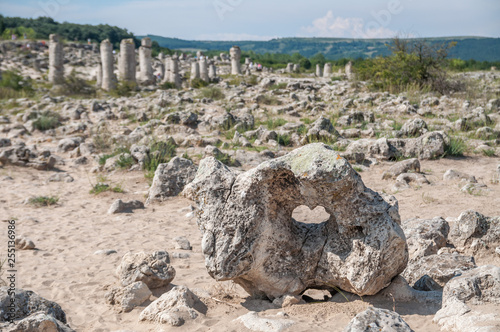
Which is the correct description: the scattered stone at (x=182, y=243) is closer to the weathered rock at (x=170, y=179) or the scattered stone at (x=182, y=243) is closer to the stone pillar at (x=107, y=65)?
the weathered rock at (x=170, y=179)

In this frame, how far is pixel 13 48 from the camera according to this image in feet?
126

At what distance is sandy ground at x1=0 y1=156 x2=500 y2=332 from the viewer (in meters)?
2.78

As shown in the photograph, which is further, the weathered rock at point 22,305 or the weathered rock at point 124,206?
the weathered rock at point 124,206

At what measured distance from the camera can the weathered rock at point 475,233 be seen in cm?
393

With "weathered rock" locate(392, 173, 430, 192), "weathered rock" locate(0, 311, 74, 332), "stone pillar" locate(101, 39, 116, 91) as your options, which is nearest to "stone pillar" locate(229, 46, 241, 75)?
"stone pillar" locate(101, 39, 116, 91)

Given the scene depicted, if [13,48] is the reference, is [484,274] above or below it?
below

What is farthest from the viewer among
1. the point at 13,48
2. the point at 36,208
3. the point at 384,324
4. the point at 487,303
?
the point at 13,48

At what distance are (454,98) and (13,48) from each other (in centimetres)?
3841

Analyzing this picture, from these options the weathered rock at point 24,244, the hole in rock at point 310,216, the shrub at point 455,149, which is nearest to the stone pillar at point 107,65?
the shrub at point 455,149

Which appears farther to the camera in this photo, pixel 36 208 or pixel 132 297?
pixel 36 208

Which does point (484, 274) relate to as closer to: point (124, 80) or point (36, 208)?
point (36, 208)

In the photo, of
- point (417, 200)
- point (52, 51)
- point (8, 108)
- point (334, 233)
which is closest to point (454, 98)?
point (417, 200)

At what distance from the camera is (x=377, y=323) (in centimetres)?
202

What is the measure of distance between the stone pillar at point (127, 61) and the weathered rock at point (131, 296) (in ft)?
69.8
